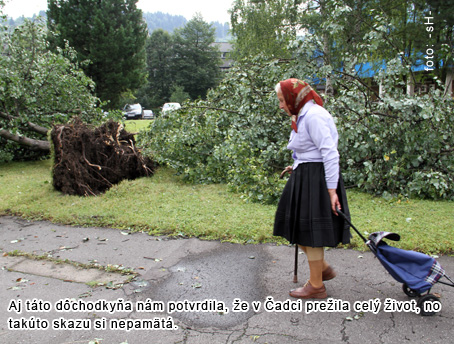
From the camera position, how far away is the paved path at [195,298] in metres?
2.68

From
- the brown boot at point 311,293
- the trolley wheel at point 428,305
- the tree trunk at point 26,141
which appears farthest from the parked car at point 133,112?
the trolley wheel at point 428,305

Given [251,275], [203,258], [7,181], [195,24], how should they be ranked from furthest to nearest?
[195,24] < [7,181] < [203,258] < [251,275]

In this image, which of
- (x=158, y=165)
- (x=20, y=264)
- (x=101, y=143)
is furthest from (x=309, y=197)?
(x=158, y=165)

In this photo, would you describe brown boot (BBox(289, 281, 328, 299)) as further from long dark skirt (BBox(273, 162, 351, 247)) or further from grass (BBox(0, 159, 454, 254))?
grass (BBox(0, 159, 454, 254))

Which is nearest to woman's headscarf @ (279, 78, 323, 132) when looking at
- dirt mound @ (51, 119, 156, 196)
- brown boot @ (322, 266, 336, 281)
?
brown boot @ (322, 266, 336, 281)

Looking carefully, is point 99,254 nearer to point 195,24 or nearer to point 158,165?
point 158,165

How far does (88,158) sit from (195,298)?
4566 millimetres

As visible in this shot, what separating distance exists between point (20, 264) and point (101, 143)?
343 cm

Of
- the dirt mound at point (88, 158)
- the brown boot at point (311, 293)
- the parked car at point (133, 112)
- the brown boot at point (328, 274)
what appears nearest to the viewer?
the brown boot at point (311, 293)

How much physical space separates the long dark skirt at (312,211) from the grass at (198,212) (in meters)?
1.31

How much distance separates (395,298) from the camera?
3.06 metres

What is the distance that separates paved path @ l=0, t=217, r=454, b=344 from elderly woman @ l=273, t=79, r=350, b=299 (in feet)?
1.30

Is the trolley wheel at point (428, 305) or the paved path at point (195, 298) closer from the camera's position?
the paved path at point (195, 298)

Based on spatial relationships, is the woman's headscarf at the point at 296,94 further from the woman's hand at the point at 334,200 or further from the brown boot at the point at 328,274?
the brown boot at the point at 328,274
